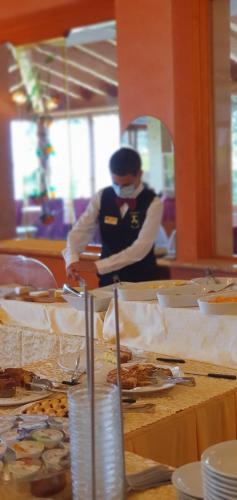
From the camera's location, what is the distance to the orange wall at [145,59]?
395cm

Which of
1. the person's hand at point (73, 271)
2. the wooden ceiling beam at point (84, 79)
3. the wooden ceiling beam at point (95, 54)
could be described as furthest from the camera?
the wooden ceiling beam at point (95, 54)

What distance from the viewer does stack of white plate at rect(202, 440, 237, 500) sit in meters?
1.09

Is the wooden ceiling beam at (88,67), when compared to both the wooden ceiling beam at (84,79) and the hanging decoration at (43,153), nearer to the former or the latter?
the wooden ceiling beam at (84,79)

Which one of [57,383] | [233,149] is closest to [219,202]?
[233,149]

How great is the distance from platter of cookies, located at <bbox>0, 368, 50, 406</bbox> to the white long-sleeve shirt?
146 cm

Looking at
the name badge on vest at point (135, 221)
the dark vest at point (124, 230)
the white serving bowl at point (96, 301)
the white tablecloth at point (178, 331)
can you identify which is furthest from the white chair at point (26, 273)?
the white tablecloth at point (178, 331)

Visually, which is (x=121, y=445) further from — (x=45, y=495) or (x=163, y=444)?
(x=163, y=444)

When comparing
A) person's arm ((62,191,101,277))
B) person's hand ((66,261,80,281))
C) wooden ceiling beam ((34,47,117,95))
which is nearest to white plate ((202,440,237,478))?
person's hand ((66,261,80,281))

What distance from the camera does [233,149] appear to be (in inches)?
157

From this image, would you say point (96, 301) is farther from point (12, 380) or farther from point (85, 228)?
point (85, 228)

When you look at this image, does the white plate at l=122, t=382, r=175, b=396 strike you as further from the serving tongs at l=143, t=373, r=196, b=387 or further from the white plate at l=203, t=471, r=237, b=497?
the white plate at l=203, t=471, r=237, b=497

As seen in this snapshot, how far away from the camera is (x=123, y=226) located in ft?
11.6

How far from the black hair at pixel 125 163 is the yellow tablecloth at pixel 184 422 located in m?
1.64

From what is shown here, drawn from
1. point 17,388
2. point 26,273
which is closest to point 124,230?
point 26,273
